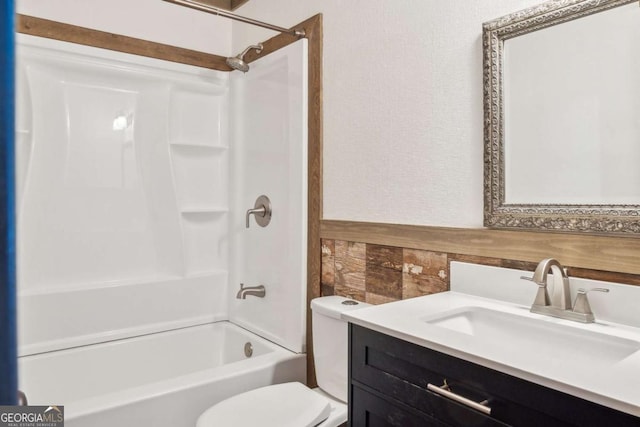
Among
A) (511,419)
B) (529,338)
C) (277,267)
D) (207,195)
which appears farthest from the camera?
(207,195)

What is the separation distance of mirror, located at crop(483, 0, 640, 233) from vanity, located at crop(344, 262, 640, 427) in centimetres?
20

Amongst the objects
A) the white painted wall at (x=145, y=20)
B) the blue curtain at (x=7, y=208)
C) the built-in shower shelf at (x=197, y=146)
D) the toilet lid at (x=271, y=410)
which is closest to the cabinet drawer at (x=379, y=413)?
the toilet lid at (x=271, y=410)

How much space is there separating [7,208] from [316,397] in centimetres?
165

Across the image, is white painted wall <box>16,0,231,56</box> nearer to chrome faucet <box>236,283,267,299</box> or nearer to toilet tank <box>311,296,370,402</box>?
chrome faucet <box>236,283,267,299</box>

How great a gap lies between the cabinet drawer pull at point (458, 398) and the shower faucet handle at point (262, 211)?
155 centimetres

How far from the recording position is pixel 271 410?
1632 millimetres

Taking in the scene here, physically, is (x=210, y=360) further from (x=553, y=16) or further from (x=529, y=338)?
(x=553, y=16)

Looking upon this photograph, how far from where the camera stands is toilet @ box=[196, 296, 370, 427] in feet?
5.14

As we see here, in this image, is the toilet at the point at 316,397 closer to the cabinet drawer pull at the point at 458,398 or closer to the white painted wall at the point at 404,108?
the white painted wall at the point at 404,108

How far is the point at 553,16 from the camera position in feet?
4.17

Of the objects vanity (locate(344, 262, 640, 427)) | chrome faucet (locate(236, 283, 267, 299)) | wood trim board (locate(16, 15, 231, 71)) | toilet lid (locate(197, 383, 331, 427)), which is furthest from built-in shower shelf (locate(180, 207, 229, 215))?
vanity (locate(344, 262, 640, 427))

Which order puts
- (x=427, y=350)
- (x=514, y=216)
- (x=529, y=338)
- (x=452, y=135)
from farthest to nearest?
(x=452, y=135), (x=514, y=216), (x=529, y=338), (x=427, y=350)

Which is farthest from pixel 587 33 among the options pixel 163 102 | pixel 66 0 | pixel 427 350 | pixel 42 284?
pixel 42 284

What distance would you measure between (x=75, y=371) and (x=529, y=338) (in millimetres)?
2066
